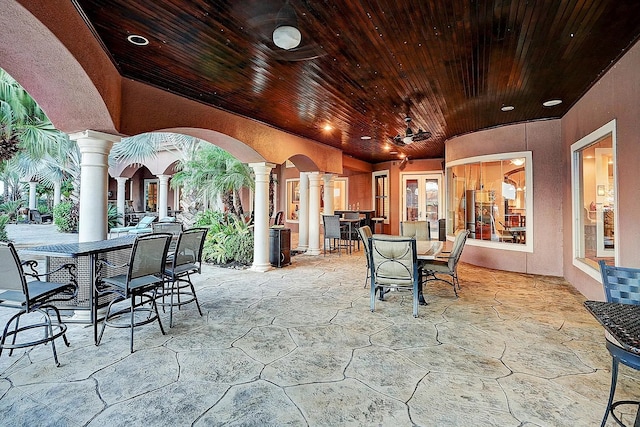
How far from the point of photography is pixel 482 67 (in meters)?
3.70

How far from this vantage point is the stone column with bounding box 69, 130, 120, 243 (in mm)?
3711

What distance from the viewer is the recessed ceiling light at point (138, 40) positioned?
2965mm

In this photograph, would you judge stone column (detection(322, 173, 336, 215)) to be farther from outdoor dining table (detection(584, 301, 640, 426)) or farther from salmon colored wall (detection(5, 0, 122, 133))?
outdoor dining table (detection(584, 301, 640, 426))

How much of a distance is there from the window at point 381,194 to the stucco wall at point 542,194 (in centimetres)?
536

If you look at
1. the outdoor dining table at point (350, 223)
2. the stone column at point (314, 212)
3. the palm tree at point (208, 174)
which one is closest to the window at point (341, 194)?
the outdoor dining table at point (350, 223)

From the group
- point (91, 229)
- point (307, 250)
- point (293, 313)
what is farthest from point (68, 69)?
point (307, 250)

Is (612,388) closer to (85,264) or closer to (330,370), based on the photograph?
(330,370)

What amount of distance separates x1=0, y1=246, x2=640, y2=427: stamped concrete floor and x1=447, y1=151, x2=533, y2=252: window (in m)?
2.26

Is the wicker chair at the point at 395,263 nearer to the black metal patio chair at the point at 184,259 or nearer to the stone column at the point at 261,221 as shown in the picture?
the black metal patio chair at the point at 184,259

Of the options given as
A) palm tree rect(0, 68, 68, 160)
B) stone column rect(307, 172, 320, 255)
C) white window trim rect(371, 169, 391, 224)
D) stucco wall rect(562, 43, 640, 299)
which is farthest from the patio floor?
white window trim rect(371, 169, 391, 224)

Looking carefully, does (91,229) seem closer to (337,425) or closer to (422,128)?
(337,425)

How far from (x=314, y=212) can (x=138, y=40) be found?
584 centimetres

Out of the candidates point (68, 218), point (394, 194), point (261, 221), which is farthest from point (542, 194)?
point (68, 218)

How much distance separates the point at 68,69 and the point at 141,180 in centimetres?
1560
